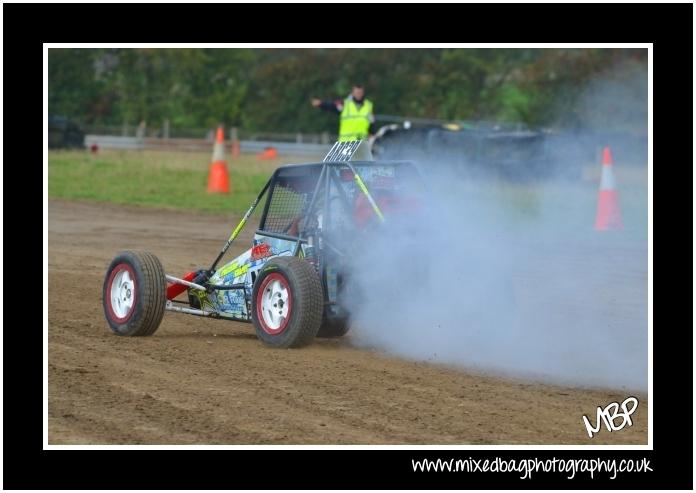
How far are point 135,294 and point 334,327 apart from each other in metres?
1.57

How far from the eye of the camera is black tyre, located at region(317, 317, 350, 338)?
9.13 meters

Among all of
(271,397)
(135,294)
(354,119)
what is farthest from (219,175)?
(271,397)

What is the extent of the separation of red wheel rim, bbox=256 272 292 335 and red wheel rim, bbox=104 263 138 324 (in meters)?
1.12

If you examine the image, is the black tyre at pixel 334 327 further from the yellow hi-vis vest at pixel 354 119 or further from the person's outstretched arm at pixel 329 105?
the yellow hi-vis vest at pixel 354 119

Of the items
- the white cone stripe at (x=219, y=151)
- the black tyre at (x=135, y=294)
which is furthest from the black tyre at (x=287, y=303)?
the white cone stripe at (x=219, y=151)

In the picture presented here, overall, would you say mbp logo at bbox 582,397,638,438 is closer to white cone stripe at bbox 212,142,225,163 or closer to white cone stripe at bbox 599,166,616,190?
white cone stripe at bbox 599,166,616,190

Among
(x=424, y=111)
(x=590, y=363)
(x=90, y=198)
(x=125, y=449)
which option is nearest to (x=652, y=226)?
(x=590, y=363)

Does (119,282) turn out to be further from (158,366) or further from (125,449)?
(125,449)

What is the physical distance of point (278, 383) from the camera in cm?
735

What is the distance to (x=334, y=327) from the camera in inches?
Answer: 364

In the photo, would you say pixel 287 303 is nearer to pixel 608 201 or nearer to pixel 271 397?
pixel 271 397

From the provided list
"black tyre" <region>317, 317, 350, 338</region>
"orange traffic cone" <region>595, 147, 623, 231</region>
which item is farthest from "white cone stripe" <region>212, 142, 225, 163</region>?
"black tyre" <region>317, 317, 350, 338</region>

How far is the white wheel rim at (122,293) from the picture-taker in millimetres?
9055

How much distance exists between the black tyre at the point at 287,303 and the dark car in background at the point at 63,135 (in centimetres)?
2575
